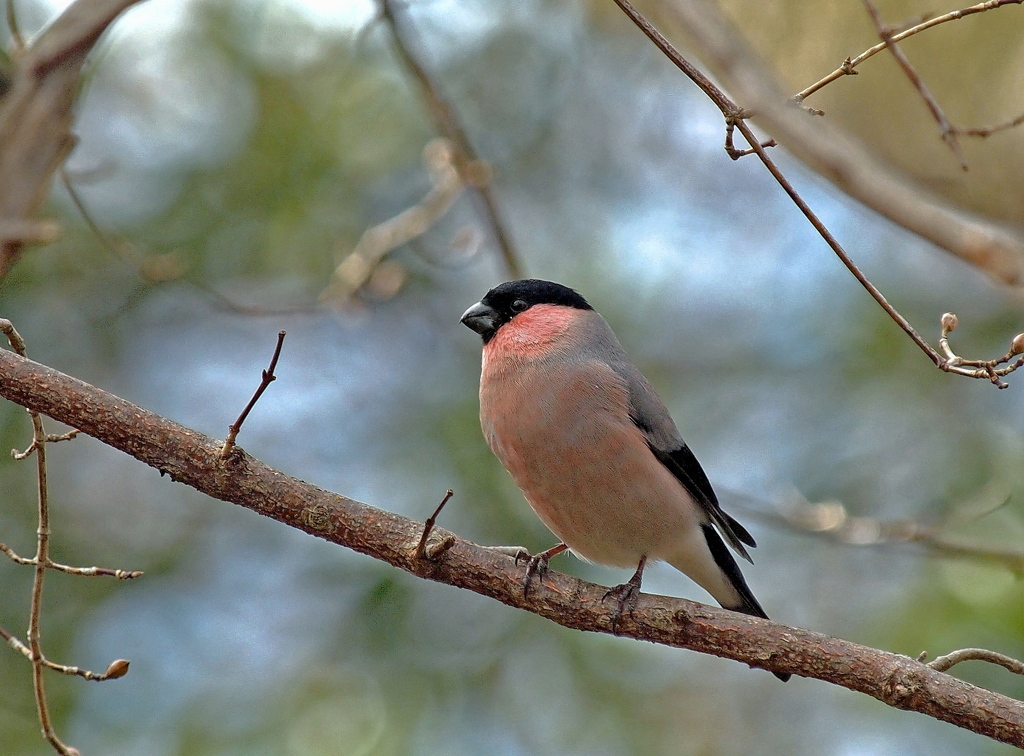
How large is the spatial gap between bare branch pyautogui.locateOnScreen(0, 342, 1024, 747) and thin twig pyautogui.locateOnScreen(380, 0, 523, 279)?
2.05 meters

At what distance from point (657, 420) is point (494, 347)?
80 cm

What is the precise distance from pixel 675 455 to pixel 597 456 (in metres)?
0.54

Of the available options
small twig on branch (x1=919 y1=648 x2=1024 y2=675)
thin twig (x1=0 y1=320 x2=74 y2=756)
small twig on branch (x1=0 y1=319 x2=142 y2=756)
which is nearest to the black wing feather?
small twig on branch (x1=919 y1=648 x2=1024 y2=675)

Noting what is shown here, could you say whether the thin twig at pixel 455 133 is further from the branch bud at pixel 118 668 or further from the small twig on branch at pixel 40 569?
the branch bud at pixel 118 668

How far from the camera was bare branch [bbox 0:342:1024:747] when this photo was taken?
303 centimetres

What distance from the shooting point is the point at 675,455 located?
4.42 meters

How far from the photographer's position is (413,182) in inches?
290

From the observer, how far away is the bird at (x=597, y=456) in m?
4.04

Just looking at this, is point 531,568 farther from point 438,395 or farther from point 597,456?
point 438,395

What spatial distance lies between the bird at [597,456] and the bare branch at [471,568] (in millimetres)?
311

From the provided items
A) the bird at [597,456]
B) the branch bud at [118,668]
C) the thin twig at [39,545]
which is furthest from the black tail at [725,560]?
the thin twig at [39,545]

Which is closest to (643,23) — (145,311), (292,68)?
(292,68)

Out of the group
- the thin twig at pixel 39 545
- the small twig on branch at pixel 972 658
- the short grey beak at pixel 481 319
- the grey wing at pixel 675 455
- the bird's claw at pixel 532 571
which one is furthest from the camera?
the short grey beak at pixel 481 319

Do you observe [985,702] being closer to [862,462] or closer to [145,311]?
[862,462]
